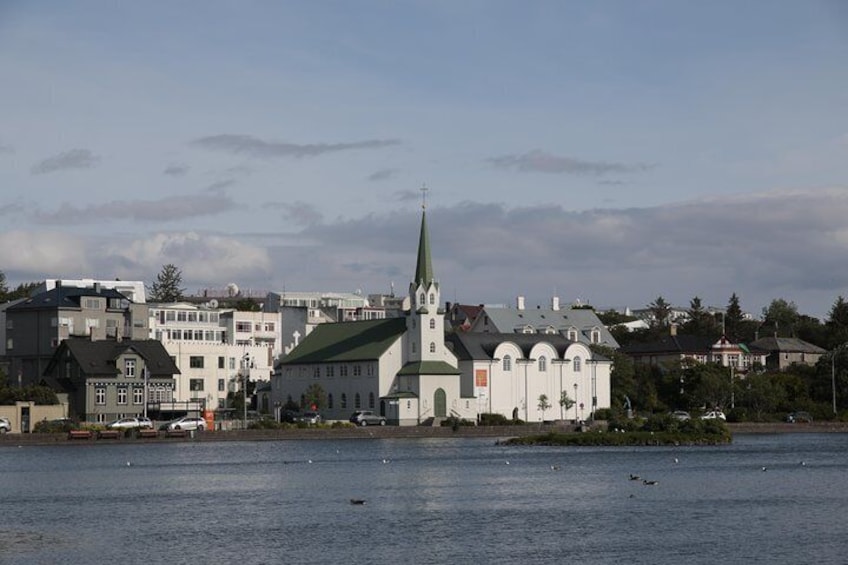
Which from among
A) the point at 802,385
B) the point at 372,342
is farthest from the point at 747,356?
the point at 372,342

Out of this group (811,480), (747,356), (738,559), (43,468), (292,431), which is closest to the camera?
(738,559)

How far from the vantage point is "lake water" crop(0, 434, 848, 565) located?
45219 millimetres

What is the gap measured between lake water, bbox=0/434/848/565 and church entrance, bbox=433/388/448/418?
1414 inches

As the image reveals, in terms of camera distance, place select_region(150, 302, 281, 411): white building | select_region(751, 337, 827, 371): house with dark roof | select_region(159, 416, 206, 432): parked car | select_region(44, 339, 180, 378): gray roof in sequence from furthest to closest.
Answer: select_region(751, 337, 827, 371): house with dark roof
select_region(150, 302, 281, 411): white building
select_region(44, 339, 180, 378): gray roof
select_region(159, 416, 206, 432): parked car

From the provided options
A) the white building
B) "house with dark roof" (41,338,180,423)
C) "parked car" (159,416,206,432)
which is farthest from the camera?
the white building

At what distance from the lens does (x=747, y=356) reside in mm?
181000

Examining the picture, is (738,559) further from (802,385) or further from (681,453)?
(802,385)

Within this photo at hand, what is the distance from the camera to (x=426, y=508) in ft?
190

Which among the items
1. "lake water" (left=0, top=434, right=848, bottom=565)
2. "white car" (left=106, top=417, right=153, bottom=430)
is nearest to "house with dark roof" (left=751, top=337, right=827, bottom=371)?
"white car" (left=106, top=417, right=153, bottom=430)

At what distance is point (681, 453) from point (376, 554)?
179ft

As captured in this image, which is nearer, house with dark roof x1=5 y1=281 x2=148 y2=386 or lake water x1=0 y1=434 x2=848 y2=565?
lake water x1=0 y1=434 x2=848 y2=565

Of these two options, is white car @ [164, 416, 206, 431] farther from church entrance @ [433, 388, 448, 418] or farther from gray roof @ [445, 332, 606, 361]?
gray roof @ [445, 332, 606, 361]

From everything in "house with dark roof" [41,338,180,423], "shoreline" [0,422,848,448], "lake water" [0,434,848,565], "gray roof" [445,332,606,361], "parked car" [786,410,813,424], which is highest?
"gray roof" [445,332,606,361]

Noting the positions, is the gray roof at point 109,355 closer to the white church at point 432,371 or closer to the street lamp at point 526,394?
the white church at point 432,371
